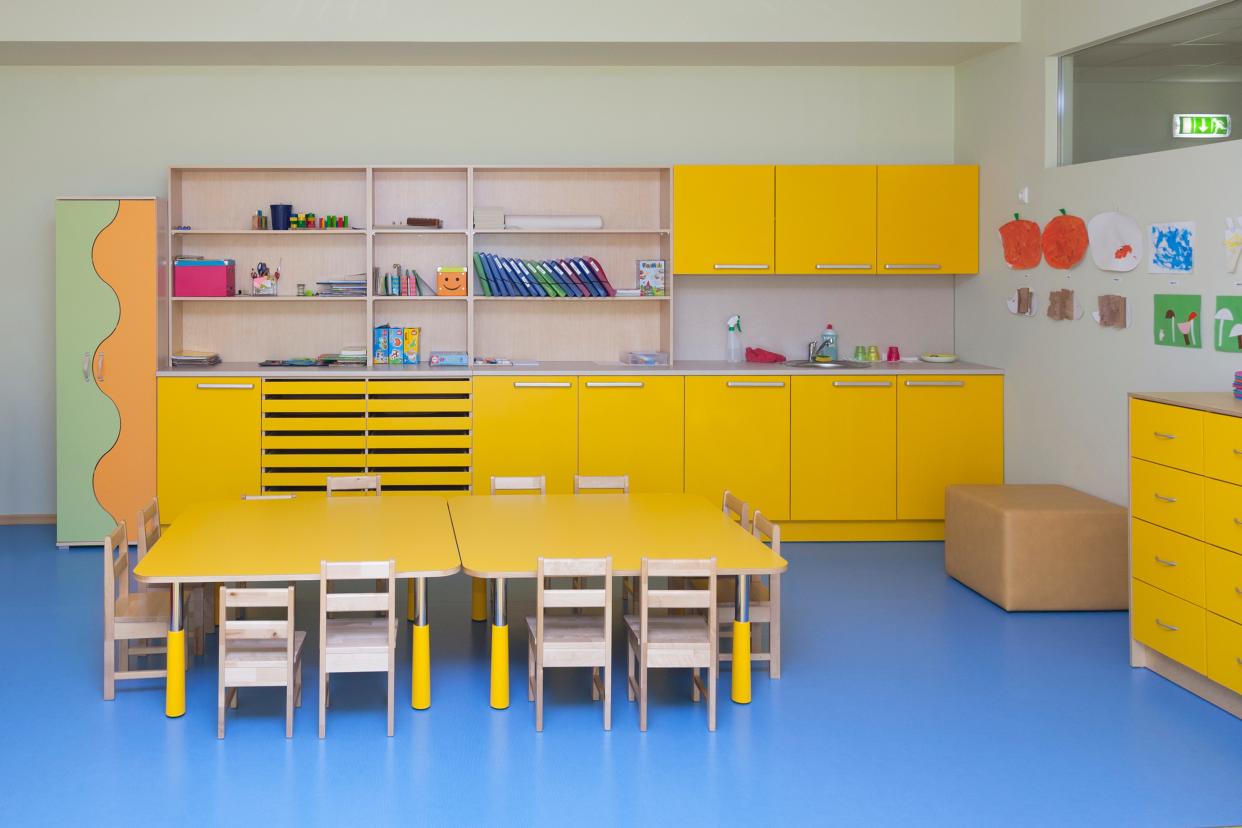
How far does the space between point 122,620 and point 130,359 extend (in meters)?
2.98

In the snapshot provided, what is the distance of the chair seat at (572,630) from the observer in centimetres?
450

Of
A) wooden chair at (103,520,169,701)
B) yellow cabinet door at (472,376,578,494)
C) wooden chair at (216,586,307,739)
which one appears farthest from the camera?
yellow cabinet door at (472,376,578,494)

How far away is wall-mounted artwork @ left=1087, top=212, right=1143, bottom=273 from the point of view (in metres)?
6.12

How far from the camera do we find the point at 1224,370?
5449 mm

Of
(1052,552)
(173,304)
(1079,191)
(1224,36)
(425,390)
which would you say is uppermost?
(1224,36)

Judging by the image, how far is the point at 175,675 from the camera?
451 centimetres

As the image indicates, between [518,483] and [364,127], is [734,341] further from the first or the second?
[364,127]

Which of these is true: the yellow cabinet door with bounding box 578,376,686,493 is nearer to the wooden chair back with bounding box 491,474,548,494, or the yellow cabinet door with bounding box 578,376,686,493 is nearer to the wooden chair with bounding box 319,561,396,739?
the wooden chair back with bounding box 491,474,548,494

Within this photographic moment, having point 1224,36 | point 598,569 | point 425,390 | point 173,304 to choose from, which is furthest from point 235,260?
point 1224,36

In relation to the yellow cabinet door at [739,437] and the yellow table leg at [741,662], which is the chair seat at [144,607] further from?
the yellow cabinet door at [739,437]

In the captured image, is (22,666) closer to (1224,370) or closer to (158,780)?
(158,780)

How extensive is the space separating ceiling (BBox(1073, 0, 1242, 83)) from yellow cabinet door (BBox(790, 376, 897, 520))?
2132mm

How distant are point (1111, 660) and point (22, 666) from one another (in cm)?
453

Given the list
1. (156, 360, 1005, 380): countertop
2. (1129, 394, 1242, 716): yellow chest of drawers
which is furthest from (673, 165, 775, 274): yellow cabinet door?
(1129, 394, 1242, 716): yellow chest of drawers
